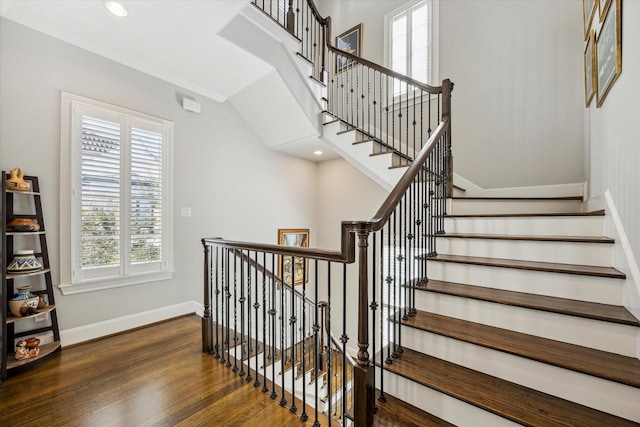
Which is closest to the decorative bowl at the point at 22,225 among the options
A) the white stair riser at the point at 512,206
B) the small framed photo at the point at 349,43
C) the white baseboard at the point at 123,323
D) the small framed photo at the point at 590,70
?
the white baseboard at the point at 123,323

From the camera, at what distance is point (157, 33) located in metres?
2.53

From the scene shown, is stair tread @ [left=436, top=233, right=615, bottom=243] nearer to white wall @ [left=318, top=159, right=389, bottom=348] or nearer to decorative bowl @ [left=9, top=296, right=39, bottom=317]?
white wall @ [left=318, top=159, right=389, bottom=348]

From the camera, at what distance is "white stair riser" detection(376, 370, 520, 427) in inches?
49.2

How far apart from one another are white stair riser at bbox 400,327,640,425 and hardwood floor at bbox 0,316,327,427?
2.85 ft

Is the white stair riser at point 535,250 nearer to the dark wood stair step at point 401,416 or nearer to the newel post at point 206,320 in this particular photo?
the dark wood stair step at point 401,416

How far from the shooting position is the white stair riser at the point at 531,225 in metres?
1.89

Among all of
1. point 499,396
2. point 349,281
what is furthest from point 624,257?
point 349,281

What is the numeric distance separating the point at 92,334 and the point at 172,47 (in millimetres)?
2924

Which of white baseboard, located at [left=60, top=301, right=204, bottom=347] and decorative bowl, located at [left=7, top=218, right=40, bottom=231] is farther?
A: white baseboard, located at [left=60, top=301, right=204, bottom=347]

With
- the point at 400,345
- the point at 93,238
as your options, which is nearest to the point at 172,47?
the point at 93,238

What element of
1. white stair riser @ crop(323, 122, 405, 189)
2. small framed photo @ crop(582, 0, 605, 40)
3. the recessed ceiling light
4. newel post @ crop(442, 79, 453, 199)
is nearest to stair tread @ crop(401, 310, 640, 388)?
newel post @ crop(442, 79, 453, 199)

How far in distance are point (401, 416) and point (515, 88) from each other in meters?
3.69

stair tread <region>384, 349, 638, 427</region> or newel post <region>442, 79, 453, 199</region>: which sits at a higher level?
newel post <region>442, 79, 453, 199</region>

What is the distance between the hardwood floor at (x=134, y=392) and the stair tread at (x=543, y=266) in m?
1.42
